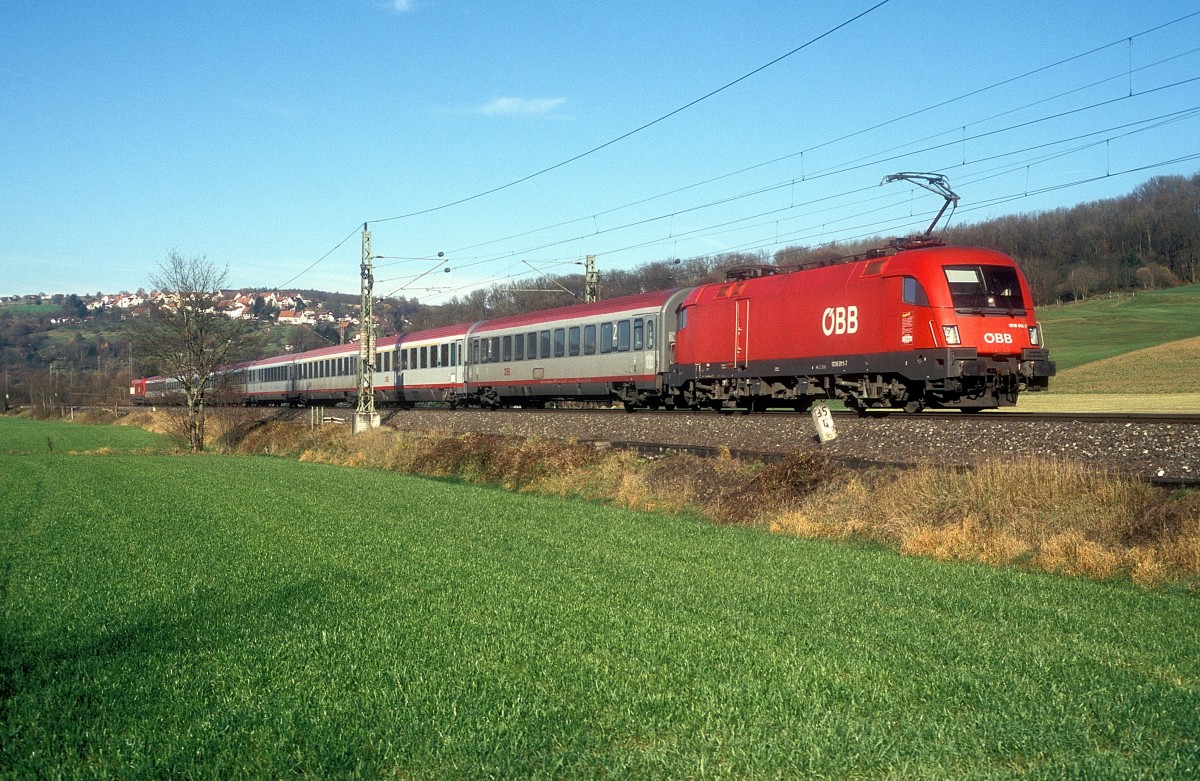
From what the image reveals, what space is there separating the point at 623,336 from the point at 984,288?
1267cm

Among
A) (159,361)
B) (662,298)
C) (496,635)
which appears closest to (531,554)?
(496,635)

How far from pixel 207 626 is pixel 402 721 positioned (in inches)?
138

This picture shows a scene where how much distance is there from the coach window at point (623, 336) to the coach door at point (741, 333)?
5.32 meters

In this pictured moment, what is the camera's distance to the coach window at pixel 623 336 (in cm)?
3084

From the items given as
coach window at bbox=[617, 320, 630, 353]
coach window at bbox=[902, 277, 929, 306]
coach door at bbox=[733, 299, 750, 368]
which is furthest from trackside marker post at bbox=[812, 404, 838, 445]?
coach window at bbox=[617, 320, 630, 353]

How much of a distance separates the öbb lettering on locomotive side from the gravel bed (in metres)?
1.32

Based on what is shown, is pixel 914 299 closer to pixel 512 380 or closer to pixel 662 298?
pixel 662 298

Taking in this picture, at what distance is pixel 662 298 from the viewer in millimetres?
29609

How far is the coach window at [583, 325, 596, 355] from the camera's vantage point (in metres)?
32.5

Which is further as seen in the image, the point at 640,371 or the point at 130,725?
the point at 640,371

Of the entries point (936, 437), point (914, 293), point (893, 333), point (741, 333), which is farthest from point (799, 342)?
point (936, 437)

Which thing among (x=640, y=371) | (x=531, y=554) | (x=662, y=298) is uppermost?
(x=662, y=298)

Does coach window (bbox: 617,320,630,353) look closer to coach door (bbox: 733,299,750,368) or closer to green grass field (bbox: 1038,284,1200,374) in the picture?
coach door (bbox: 733,299,750,368)

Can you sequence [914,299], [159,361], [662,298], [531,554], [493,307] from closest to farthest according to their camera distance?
[531,554] < [914,299] < [662,298] < [159,361] < [493,307]
